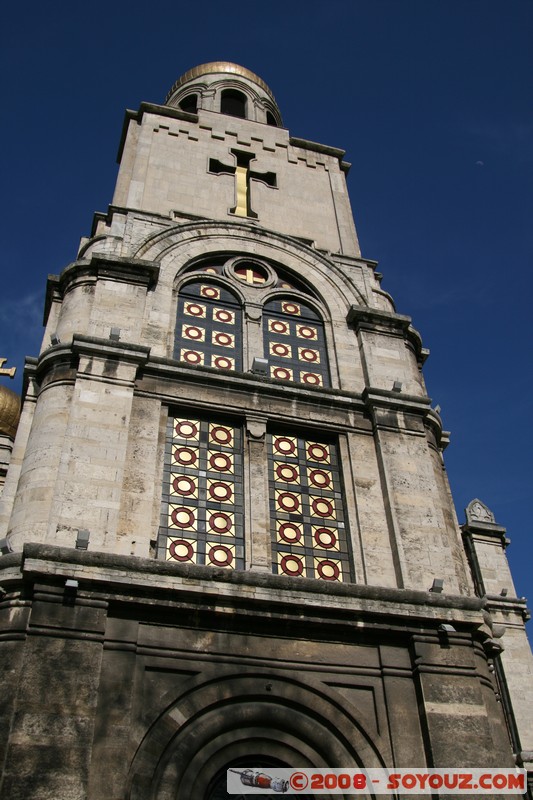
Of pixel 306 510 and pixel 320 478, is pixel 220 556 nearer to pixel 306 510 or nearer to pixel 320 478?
pixel 306 510

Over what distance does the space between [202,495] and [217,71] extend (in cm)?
2412

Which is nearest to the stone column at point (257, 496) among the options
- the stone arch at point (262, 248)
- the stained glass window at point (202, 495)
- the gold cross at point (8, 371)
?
the stained glass window at point (202, 495)

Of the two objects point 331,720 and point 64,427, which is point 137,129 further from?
point 331,720

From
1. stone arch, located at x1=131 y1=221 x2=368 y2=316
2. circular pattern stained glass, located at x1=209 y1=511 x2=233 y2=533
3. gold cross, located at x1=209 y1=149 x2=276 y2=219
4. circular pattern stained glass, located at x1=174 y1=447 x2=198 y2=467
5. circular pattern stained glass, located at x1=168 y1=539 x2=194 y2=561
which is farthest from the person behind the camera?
gold cross, located at x1=209 y1=149 x2=276 y2=219

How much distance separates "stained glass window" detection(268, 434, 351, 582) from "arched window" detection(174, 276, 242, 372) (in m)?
2.61

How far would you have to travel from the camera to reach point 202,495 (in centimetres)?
1664

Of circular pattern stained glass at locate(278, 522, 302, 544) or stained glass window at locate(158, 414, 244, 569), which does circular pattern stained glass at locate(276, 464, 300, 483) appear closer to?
stained glass window at locate(158, 414, 244, 569)

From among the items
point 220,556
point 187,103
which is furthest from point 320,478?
point 187,103

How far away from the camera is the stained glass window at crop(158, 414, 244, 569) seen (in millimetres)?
15773

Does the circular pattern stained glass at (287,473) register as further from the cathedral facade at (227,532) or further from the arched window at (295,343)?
the arched window at (295,343)

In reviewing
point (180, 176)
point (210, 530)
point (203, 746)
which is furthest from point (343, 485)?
point (180, 176)

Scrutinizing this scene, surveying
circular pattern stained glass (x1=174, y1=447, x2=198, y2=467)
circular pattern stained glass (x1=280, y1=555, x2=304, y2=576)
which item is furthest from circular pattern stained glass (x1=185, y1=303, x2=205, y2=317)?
circular pattern stained glass (x1=280, y1=555, x2=304, y2=576)

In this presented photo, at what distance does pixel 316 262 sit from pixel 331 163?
281 inches

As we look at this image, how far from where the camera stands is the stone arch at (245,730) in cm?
1238
